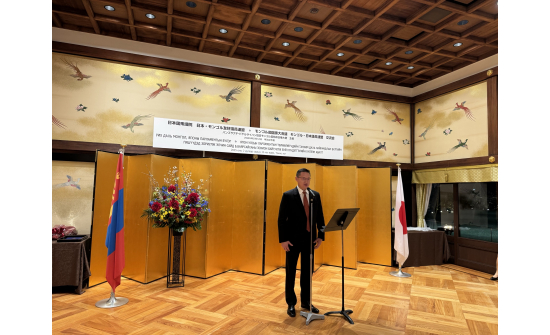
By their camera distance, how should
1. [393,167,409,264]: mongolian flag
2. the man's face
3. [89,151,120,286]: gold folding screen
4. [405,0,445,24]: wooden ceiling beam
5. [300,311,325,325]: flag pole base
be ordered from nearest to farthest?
[300,311,325,325]: flag pole base, the man's face, [405,0,445,24]: wooden ceiling beam, [89,151,120,286]: gold folding screen, [393,167,409,264]: mongolian flag

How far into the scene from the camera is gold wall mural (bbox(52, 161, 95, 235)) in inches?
217

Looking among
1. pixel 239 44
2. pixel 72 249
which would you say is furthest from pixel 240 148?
pixel 72 249

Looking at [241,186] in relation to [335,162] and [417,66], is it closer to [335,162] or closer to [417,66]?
[335,162]

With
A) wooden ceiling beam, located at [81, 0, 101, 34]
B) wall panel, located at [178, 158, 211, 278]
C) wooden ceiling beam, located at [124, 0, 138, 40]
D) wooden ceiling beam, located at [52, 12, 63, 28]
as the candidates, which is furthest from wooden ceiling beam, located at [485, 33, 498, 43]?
wooden ceiling beam, located at [52, 12, 63, 28]

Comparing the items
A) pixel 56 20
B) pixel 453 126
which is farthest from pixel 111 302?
pixel 453 126

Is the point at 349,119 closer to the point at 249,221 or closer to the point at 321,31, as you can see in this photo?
the point at 321,31

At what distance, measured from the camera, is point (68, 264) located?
4719mm

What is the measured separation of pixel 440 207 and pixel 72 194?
7.24 m

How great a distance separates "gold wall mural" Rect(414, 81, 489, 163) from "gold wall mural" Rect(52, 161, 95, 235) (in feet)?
22.5

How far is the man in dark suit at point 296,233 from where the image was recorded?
4062 mm

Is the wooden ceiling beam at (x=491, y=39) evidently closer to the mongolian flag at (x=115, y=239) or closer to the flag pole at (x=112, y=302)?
the mongolian flag at (x=115, y=239)

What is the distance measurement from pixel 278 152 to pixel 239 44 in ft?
6.96

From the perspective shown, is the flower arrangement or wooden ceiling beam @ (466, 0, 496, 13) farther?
the flower arrangement

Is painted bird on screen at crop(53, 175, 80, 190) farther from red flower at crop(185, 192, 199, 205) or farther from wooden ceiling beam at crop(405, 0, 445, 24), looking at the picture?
wooden ceiling beam at crop(405, 0, 445, 24)
